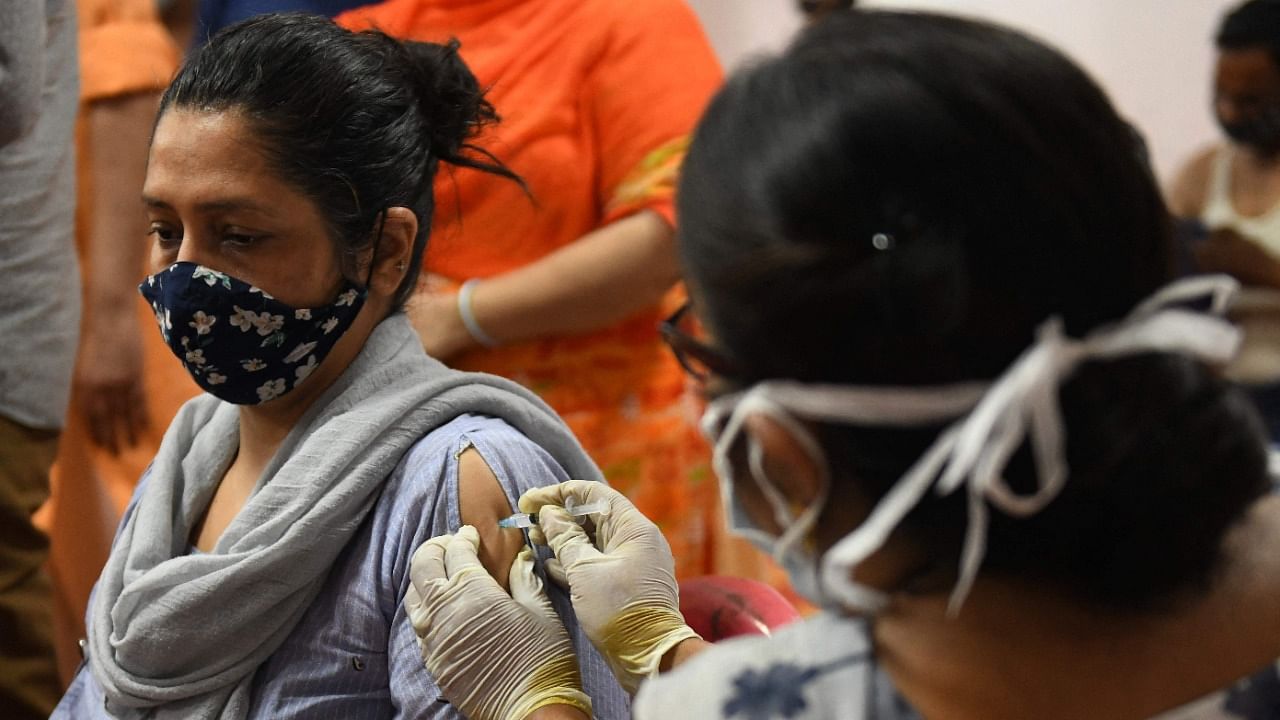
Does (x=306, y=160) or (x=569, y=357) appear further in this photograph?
(x=569, y=357)

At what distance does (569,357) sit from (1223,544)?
3.79 feet

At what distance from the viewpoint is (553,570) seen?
1112mm

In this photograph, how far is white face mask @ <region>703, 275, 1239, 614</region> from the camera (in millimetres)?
654

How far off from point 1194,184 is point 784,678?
6.65 ft

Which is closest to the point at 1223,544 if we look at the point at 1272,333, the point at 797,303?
the point at 797,303

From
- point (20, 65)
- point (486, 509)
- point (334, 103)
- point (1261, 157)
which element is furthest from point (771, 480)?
point (1261, 157)

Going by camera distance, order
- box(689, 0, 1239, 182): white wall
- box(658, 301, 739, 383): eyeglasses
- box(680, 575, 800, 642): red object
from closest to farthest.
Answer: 1. box(658, 301, 739, 383): eyeglasses
2. box(680, 575, 800, 642): red object
3. box(689, 0, 1239, 182): white wall

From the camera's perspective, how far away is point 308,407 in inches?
51.9

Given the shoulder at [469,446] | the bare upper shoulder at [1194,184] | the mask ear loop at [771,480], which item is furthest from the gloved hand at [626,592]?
the bare upper shoulder at [1194,184]

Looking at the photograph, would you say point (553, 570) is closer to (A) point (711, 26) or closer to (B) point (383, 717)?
(B) point (383, 717)

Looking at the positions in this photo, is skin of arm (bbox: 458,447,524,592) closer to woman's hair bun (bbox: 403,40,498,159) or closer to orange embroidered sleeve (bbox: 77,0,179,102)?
woman's hair bun (bbox: 403,40,498,159)

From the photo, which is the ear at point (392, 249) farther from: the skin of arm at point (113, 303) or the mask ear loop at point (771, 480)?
the skin of arm at point (113, 303)

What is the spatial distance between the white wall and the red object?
1.80 meters

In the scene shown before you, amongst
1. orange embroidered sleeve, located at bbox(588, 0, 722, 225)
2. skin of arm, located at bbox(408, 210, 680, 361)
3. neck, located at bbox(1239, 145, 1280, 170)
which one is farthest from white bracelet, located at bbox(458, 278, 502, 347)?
neck, located at bbox(1239, 145, 1280, 170)
